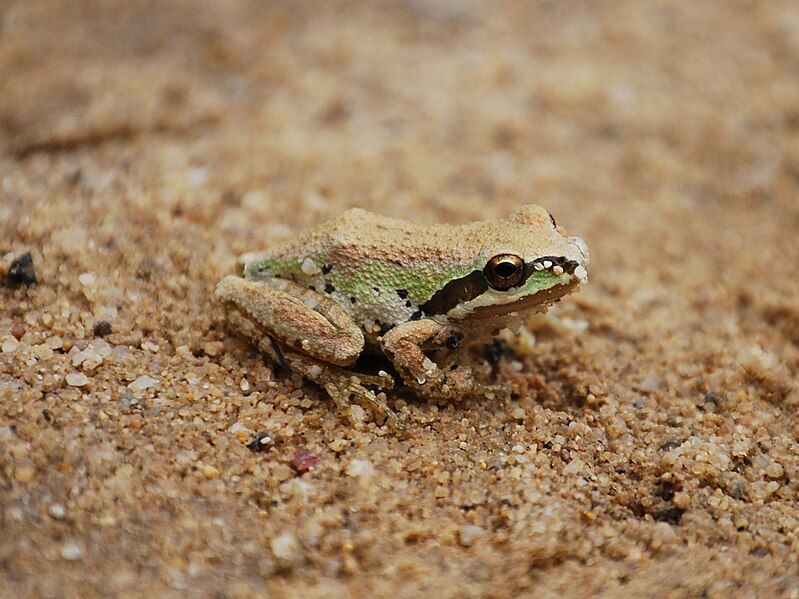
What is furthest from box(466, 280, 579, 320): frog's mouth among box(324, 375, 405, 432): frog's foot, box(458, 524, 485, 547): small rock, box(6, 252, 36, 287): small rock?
box(6, 252, 36, 287): small rock

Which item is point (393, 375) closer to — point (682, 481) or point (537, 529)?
point (537, 529)

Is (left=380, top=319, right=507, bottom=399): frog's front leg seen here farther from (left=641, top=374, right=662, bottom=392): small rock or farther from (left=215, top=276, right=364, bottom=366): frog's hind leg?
(left=641, top=374, right=662, bottom=392): small rock

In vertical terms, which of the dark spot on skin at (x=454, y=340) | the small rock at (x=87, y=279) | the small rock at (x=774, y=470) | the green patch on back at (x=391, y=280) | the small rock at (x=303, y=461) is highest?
the green patch on back at (x=391, y=280)

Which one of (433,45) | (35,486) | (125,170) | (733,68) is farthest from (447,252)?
(733,68)

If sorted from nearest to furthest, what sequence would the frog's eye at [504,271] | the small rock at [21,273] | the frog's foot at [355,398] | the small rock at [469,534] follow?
1. the small rock at [469,534]
2. the frog's eye at [504,271]
3. the frog's foot at [355,398]
4. the small rock at [21,273]

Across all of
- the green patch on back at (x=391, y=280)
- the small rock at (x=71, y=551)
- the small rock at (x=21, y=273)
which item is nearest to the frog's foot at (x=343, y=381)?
the green patch on back at (x=391, y=280)

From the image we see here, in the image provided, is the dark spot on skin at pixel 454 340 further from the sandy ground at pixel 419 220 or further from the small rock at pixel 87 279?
the small rock at pixel 87 279
